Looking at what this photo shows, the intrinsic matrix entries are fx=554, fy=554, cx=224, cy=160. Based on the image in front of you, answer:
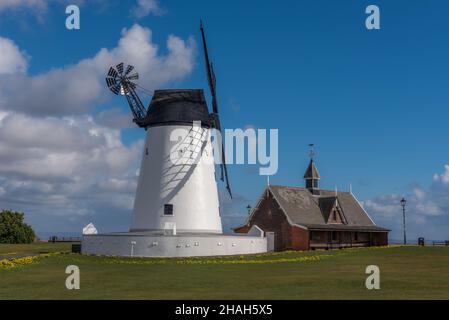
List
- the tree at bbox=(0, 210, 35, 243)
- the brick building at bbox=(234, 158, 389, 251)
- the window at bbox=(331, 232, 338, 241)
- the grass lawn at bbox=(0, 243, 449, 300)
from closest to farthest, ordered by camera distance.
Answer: the grass lawn at bbox=(0, 243, 449, 300) → the brick building at bbox=(234, 158, 389, 251) → the window at bbox=(331, 232, 338, 241) → the tree at bbox=(0, 210, 35, 243)

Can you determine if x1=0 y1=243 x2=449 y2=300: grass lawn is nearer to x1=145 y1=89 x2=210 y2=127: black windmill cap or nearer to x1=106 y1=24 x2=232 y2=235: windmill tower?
x1=106 y1=24 x2=232 y2=235: windmill tower

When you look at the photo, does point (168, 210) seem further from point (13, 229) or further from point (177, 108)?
point (13, 229)

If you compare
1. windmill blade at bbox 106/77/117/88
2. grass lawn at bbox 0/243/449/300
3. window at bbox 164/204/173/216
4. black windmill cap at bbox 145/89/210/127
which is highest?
windmill blade at bbox 106/77/117/88

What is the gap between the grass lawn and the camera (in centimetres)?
2014

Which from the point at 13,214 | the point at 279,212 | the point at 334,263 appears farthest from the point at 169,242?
the point at 13,214

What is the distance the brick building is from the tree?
92.3ft

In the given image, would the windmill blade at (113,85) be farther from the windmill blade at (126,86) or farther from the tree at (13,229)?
the tree at (13,229)

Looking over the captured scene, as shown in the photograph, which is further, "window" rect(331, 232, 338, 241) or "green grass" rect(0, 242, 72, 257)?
"window" rect(331, 232, 338, 241)

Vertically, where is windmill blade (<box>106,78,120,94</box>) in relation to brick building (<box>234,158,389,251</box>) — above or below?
above

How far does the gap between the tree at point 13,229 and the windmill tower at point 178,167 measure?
94.2 ft

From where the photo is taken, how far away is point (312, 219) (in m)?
55.6

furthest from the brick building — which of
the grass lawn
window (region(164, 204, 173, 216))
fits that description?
the grass lawn

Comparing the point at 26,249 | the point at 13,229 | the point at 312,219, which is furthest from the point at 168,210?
the point at 13,229
